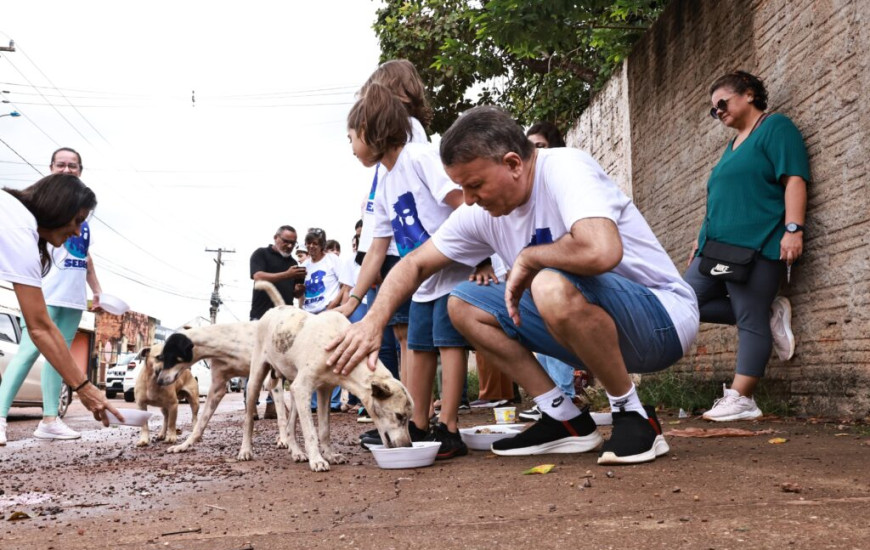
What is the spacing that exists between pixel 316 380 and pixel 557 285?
1557 mm

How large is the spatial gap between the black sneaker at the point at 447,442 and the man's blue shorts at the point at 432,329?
0.44 metres

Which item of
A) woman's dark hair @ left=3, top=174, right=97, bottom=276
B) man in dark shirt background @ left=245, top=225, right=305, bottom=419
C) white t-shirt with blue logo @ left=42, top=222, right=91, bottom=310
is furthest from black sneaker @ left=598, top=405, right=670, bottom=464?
man in dark shirt background @ left=245, top=225, right=305, bottom=419

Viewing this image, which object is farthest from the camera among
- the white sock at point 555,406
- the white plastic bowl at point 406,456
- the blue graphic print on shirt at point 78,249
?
the blue graphic print on shirt at point 78,249

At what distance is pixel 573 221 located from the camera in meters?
2.92

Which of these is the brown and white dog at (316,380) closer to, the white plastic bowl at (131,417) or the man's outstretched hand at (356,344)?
the man's outstretched hand at (356,344)

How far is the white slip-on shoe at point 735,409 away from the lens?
4.79m

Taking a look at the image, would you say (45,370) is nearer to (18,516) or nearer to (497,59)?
(18,516)

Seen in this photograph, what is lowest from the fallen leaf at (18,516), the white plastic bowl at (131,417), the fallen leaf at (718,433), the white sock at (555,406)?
the fallen leaf at (18,516)

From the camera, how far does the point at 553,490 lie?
8.75ft

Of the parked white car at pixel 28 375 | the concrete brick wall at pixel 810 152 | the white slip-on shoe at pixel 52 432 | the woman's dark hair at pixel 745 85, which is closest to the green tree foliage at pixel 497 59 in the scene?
the concrete brick wall at pixel 810 152

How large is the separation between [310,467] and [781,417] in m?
3.12

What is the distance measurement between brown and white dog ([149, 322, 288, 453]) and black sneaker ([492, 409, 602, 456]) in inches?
102

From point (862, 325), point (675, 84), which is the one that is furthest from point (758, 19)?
point (862, 325)

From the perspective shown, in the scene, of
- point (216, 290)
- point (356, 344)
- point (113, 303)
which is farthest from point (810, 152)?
point (216, 290)
